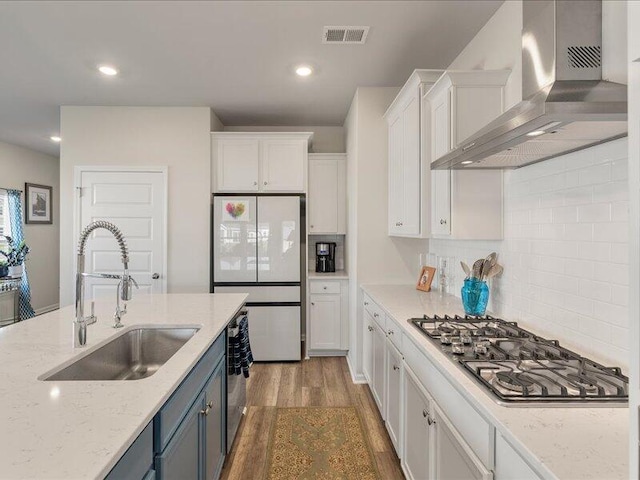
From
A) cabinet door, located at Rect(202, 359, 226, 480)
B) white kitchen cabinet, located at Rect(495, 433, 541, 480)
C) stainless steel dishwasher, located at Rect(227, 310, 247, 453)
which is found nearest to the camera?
white kitchen cabinet, located at Rect(495, 433, 541, 480)

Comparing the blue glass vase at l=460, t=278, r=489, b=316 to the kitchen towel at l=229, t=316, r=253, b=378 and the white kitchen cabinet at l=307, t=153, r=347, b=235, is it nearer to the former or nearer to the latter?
the kitchen towel at l=229, t=316, r=253, b=378

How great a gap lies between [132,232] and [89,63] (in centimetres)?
162

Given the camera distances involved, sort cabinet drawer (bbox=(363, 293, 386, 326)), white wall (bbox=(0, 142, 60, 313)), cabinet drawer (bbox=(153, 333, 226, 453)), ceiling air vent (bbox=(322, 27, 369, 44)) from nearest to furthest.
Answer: cabinet drawer (bbox=(153, 333, 226, 453))
ceiling air vent (bbox=(322, 27, 369, 44))
cabinet drawer (bbox=(363, 293, 386, 326))
white wall (bbox=(0, 142, 60, 313))

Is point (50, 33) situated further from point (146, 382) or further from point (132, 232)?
point (146, 382)

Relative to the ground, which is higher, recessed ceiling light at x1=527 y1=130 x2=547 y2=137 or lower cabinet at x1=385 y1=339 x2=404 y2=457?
recessed ceiling light at x1=527 y1=130 x2=547 y2=137

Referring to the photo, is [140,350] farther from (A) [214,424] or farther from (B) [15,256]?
(B) [15,256]

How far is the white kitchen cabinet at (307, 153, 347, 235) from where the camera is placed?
13.5ft

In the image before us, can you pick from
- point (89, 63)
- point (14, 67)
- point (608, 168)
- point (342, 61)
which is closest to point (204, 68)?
point (89, 63)

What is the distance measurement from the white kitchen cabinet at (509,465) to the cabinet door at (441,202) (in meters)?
1.33

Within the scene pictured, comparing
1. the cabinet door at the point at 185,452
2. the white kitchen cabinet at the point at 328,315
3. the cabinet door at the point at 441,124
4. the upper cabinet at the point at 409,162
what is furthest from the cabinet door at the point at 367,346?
the cabinet door at the point at 185,452

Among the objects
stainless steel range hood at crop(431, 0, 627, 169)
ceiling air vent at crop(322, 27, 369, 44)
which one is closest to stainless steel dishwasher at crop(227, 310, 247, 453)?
stainless steel range hood at crop(431, 0, 627, 169)

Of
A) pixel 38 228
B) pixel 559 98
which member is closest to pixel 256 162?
pixel 559 98

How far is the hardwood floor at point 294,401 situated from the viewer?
2.18 meters

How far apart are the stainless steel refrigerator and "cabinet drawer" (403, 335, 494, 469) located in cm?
224
